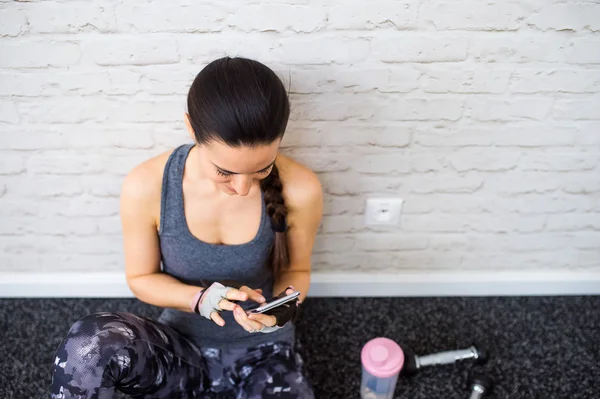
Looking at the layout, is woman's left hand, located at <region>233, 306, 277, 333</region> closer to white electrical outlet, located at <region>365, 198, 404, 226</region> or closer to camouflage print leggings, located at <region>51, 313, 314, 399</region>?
camouflage print leggings, located at <region>51, 313, 314, 399</region>

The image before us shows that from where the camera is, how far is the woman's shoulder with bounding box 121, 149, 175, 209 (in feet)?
3.37

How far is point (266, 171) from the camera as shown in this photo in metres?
0.92

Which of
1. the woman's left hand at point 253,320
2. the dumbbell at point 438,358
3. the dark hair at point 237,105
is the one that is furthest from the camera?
the dumbbell at point 438,358

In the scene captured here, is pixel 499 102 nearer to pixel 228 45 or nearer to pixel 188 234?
pixel 228 45

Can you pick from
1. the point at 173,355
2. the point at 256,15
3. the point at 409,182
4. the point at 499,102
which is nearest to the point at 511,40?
the point at 499,102

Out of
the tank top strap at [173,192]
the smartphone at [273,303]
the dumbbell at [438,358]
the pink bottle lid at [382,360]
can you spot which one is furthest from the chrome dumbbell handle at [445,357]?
the tank top strap at [173,192]

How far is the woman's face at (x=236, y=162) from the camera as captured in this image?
0.85 meters

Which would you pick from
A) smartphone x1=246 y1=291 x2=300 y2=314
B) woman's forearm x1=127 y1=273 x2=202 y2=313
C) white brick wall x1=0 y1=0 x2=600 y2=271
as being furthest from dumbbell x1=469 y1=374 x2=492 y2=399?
woman's forearm x1=127 y1=273 x2=202 y2=313

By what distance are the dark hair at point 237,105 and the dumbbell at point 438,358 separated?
0.71 metres

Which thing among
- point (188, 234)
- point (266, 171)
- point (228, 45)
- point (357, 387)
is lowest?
point (357, 387)

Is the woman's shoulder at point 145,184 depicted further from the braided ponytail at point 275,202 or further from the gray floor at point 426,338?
the gray floor at point 426,338

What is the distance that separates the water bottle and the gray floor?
0.07 meters

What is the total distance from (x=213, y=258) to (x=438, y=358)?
615 millimetres

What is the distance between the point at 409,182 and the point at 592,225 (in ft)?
1.75
